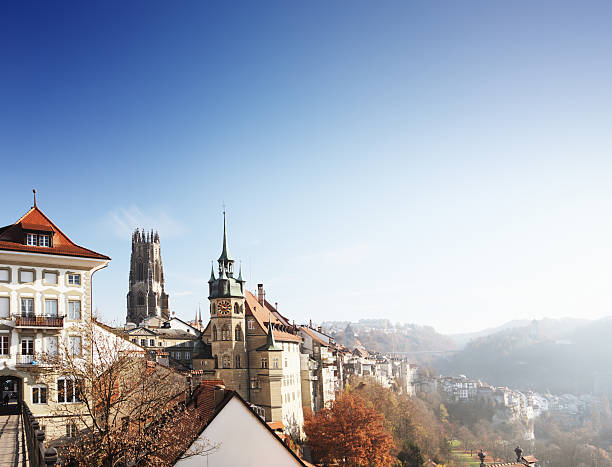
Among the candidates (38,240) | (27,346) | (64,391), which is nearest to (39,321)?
(27,346)

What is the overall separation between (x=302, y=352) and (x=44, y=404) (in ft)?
162

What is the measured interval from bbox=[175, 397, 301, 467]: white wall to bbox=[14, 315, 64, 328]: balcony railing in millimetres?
12922

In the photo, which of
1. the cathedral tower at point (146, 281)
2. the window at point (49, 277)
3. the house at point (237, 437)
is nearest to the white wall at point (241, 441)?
the house at point (237, 437)

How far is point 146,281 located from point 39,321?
103m

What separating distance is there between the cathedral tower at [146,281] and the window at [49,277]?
318ft

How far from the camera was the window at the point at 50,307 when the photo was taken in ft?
98.9

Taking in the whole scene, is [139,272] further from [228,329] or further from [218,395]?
[218,395]

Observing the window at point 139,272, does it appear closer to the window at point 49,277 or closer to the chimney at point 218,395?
the window at point 49,277

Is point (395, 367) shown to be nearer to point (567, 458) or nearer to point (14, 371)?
point (567, 458)

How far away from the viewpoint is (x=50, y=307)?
3030cm

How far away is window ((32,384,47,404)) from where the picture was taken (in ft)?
95.5

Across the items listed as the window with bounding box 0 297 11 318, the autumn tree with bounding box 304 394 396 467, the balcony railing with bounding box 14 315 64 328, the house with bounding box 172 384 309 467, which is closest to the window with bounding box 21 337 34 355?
the balcony railing with bounding box 14 315 64 328

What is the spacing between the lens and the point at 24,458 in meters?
15.6

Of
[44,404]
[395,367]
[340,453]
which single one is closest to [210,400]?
[44,404]
